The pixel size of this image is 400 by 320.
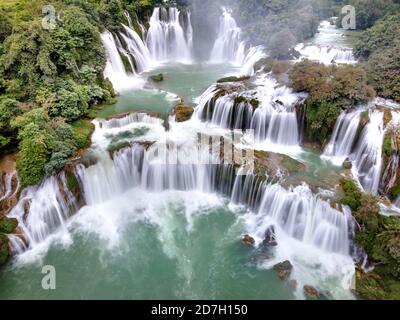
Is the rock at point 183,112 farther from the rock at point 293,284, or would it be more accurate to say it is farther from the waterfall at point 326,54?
the rock at point 293,284

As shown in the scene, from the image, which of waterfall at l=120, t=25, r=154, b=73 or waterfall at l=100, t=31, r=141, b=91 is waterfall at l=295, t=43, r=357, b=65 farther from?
waterfall at l=100, t=31, r=141, b=91

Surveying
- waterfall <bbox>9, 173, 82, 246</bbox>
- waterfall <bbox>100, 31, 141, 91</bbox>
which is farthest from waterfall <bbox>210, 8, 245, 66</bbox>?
waterfall <bbox>9, 173, 82, 246</bbox>

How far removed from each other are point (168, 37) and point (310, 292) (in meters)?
25.9

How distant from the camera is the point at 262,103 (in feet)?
61.0

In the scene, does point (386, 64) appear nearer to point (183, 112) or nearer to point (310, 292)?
point (183, 112)

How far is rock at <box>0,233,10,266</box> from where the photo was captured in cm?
1296

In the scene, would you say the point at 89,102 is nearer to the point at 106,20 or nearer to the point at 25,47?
the point at 25,47

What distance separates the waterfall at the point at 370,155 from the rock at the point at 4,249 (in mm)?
16594

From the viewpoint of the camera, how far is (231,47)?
3034cm

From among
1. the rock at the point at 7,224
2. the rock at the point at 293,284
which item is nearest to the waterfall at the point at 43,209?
the rock at the point at 7,224

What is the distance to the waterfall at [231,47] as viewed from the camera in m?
27.8

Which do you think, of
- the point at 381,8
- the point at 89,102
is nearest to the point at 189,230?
the point at 89,102

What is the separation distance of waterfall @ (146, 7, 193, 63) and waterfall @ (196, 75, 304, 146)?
12.1 m

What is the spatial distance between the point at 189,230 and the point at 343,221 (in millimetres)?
6947
